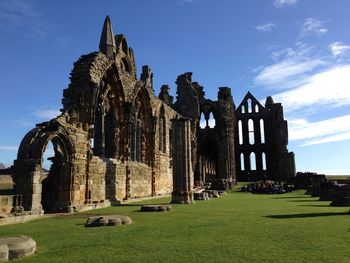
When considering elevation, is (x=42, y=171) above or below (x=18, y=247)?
above

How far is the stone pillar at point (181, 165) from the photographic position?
1506 centimetres

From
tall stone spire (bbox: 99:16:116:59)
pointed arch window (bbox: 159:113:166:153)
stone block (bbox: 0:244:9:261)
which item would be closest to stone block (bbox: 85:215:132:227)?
stone block (bbox: 0:244:9:261)

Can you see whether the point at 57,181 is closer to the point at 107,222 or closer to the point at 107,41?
the point at 107,222

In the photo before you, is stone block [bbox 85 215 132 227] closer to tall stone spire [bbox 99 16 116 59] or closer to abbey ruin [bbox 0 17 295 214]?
abbey ruin [bbox 0 17 295 214]

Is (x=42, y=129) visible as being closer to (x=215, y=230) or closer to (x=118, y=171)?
(x=118, y=171)

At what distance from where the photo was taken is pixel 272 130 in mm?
49938

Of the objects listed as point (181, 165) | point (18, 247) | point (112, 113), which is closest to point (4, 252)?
point (18, 247)

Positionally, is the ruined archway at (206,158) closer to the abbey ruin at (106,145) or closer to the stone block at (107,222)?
the abbey ruin at (106,145)

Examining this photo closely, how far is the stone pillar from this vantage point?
49.4 ft

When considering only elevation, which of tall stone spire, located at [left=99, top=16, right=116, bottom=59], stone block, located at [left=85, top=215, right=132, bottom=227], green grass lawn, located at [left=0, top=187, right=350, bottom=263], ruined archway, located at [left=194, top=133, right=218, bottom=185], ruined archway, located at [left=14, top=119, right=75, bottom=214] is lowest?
green grass lawn, located at [left=0, top=187, right=350, bottom=263]

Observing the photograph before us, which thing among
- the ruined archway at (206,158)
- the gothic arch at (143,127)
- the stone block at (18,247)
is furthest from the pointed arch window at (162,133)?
the stone block at (18,247)

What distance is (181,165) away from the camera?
15766mm

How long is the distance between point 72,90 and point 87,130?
1517 mm

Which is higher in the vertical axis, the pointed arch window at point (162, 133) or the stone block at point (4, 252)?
the pointed arch window at point (162, 133)
